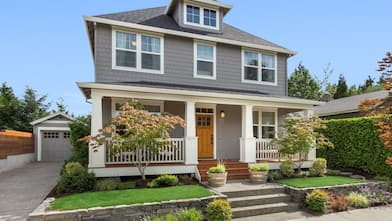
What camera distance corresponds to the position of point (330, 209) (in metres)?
7.03

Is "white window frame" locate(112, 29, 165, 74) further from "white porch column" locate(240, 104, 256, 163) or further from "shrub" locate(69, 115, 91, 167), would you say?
"white porch column" locate(240, 104, 256, 163)

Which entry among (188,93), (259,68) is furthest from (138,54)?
(259,68)

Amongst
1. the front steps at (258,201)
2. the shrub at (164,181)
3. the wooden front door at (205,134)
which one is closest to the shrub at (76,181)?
the shrub at (164,181)

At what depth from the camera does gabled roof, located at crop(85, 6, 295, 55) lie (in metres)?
10.1

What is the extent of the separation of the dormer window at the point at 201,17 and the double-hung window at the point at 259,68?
90.2 inches

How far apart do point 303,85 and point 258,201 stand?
26.1 metres

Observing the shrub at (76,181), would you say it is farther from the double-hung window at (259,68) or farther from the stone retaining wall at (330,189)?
the double-hung window at (259,68)

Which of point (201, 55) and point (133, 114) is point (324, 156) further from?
point (133, 114)

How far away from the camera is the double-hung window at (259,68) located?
12.0 meters

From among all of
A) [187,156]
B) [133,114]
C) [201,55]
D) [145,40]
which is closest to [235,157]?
[187,156]

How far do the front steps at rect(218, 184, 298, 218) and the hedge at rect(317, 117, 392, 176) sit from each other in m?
5.33

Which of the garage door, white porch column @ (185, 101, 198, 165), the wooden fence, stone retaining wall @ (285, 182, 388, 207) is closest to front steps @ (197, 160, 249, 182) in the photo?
white porch column @ (185, 101, 198, 165)

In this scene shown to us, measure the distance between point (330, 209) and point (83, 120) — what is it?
1033cm

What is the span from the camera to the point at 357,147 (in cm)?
1085
